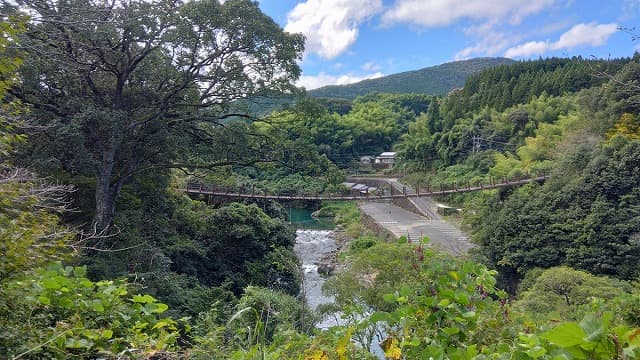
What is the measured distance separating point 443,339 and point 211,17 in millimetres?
5824

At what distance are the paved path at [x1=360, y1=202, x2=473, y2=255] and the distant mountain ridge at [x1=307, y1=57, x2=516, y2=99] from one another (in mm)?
42290

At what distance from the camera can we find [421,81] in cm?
6719

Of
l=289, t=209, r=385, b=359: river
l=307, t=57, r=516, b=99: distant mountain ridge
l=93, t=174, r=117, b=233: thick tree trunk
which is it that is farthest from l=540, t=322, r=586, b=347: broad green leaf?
l=307, t=57, r=516, b=99: distant mountain ridge

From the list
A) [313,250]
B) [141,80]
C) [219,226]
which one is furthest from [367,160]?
[141,80]

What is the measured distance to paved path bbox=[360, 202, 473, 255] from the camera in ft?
47.6

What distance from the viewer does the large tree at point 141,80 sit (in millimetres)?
5160

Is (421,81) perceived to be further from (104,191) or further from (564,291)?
(104,191)

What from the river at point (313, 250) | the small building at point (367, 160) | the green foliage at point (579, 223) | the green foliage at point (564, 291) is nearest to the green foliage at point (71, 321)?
the green foliage at point (564, 291)

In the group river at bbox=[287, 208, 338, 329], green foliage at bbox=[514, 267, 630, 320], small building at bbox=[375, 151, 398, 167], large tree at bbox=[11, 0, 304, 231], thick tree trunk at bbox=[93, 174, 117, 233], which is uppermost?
large tree at bbox=[11, 0, 304, 231]

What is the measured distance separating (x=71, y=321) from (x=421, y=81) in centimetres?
7049

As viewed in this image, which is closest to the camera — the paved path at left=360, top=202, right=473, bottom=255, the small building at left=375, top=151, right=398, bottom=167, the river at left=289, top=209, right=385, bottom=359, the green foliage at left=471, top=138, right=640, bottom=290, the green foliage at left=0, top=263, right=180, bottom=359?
Result: the green foliage at left=0, top=263, right=180, bottom=359

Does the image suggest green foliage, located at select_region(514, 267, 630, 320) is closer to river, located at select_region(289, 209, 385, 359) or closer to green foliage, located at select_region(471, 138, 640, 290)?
green foliage, located at select_region(471, 138, 640, 290)

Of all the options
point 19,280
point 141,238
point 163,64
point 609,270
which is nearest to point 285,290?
point 141,238

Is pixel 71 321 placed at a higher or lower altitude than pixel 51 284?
lower
